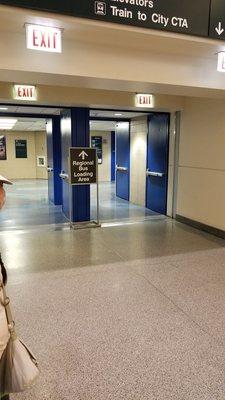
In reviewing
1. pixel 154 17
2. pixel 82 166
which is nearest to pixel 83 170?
pixel 82 166

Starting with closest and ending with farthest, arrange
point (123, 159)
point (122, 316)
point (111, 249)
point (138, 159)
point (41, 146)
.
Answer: point (122, 316) < point (111, 249) < point (138, 159) < point (123, 159) < point (41, 146)

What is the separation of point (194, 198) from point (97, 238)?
2.05m

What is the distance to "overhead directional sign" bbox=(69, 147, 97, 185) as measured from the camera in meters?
5.45

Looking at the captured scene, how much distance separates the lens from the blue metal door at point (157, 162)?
663 cm

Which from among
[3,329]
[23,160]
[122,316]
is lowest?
[122,316]

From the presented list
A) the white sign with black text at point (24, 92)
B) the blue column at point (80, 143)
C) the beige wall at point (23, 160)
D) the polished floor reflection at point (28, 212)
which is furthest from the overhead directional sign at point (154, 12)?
the beige wall at point (23, 160)

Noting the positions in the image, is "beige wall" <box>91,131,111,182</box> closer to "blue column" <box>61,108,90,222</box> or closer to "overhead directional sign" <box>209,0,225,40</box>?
"blue column" <box>61,108,90,222</box>

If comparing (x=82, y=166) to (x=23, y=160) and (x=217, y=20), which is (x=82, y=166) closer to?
(x=217, y=20)

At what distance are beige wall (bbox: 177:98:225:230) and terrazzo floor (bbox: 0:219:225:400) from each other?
0.78 meters

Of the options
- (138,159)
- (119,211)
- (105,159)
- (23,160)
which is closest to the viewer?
(119,211)

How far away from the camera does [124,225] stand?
234 inches

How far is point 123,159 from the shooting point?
8.72 meters

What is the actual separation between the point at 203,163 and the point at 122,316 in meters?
3.55

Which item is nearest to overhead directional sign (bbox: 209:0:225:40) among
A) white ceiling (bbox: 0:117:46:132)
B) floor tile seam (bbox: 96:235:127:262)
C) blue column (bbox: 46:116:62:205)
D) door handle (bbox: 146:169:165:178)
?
floor tile seam (bbox: 96:235:127:262)
